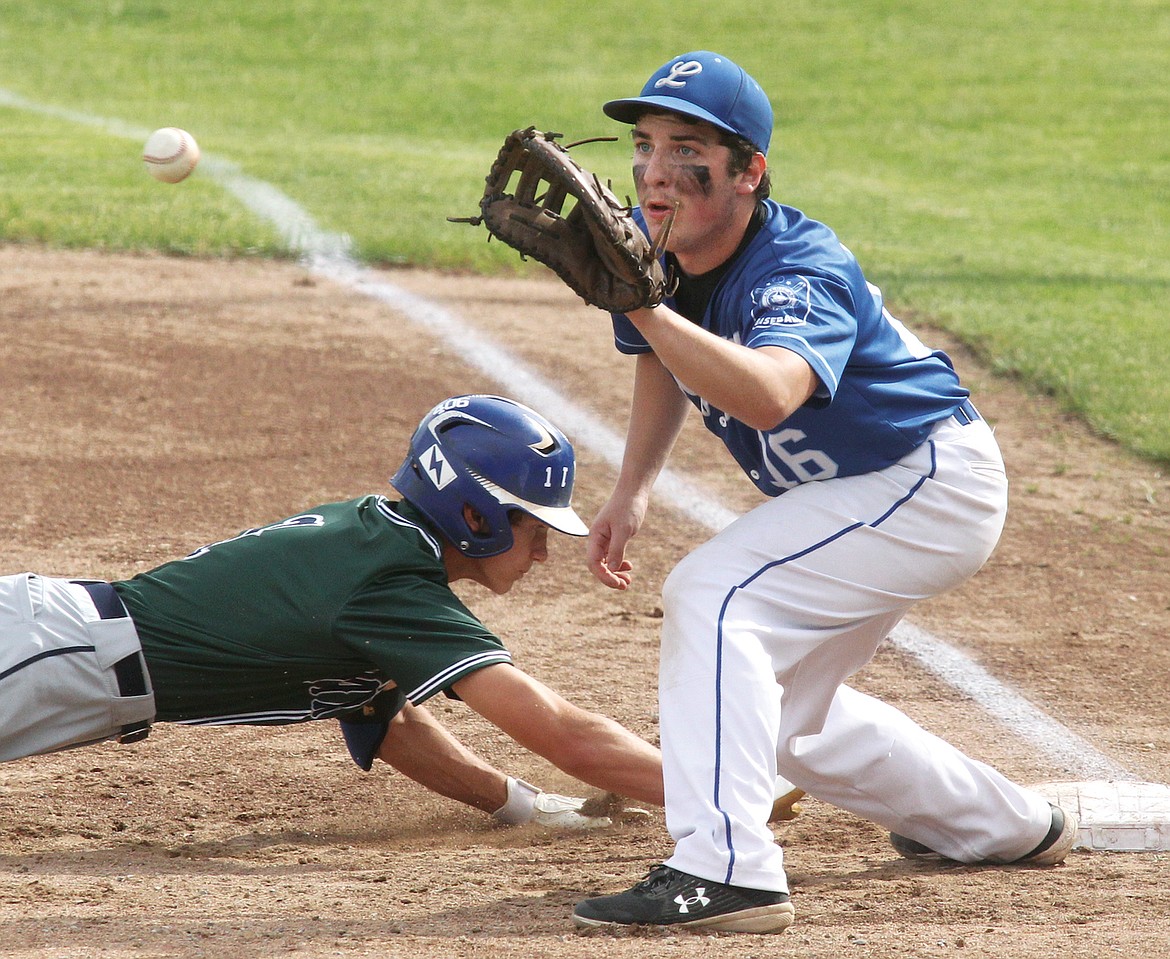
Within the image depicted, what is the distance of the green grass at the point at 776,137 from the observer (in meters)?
9.66

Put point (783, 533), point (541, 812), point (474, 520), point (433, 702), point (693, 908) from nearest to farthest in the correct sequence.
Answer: point (693, 908), point (783, 533), point (474, 520), point (541, 812), point (433, 702)

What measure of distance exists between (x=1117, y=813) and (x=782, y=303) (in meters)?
1.68

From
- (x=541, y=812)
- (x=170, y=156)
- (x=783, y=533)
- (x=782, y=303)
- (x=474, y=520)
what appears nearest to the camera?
(x=782, y=303)

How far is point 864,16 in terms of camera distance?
2436cm

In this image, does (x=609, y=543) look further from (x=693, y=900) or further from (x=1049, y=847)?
(x=1049, y=847)

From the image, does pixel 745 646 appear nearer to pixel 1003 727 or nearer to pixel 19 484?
pixel 1003 727

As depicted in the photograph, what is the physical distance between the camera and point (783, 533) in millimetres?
3230

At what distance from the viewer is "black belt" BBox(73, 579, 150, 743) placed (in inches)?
137

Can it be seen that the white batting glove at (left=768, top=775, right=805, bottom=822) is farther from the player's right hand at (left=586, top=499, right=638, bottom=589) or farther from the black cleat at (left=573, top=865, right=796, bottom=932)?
the black cleat at (left=573, top=865, right=796, bottom=932)

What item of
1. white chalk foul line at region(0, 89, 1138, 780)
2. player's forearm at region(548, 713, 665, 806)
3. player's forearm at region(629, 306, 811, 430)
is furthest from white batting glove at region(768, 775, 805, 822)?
player's forearm at region(629, 306, 811, 430)

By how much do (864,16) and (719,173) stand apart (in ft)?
73.9

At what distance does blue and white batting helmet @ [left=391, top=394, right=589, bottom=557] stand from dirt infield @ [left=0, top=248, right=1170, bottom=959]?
0.80 meters

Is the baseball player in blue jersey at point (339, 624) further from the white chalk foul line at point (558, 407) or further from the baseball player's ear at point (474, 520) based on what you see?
the white chalk foul line at point (558, 407)

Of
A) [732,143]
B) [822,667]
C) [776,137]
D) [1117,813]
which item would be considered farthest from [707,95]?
[776,137]
